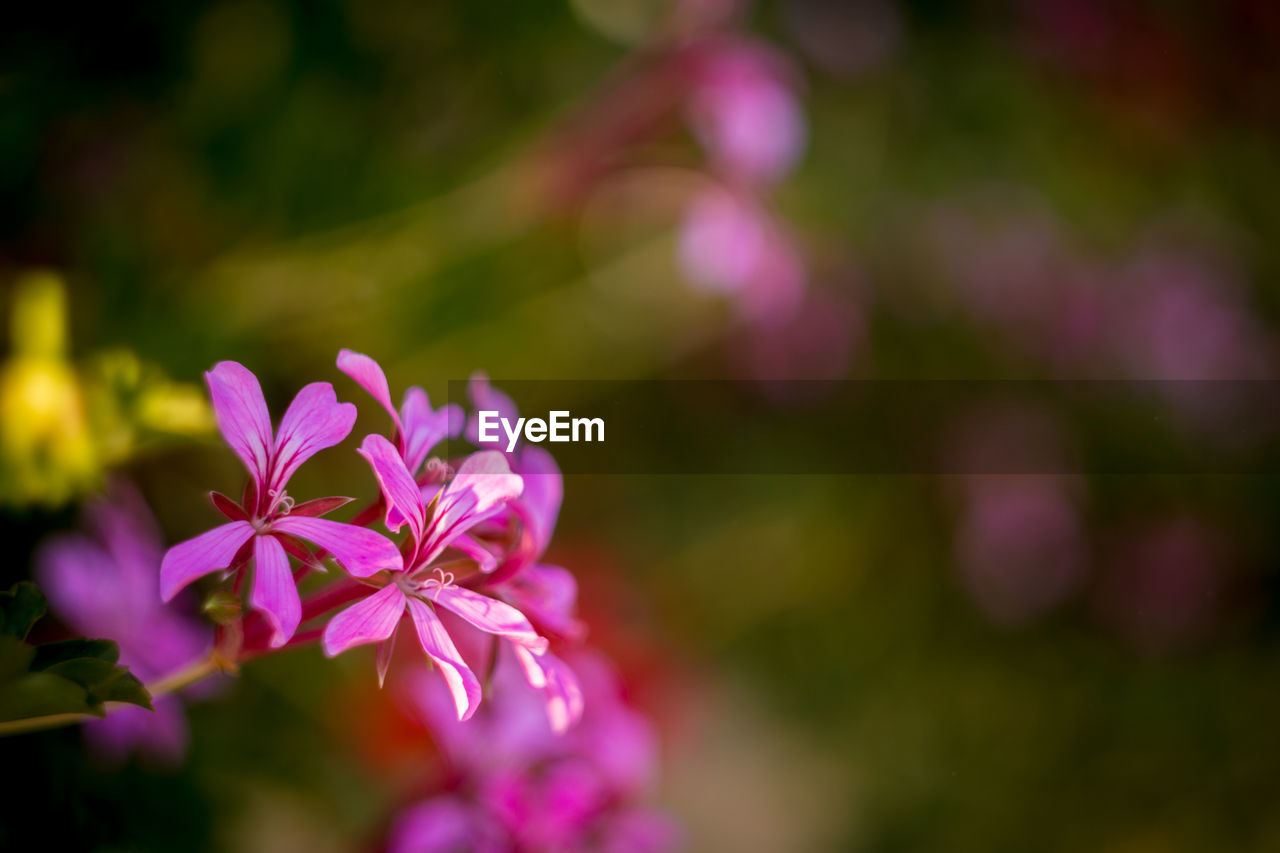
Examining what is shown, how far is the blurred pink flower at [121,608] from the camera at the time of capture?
396 mm

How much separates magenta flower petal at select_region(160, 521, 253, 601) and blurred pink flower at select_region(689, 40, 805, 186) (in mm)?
474

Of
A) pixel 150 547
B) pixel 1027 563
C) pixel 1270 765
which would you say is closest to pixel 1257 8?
pixel 1027 563

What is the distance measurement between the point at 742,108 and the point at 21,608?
0.51 meters

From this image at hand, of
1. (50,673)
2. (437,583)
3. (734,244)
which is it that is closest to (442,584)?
(437,583)

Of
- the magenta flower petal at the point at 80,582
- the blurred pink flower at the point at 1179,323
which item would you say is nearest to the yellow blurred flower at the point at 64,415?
the magenta flower petal at the point at 80,582

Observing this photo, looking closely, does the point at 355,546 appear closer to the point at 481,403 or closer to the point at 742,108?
the point at 481,403

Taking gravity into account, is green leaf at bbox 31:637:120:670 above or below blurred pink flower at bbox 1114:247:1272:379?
below

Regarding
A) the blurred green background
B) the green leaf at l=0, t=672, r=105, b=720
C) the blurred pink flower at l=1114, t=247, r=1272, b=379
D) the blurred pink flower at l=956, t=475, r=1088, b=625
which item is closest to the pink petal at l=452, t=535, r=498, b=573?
the green leaf at l=0, t=672, r=105, b=720

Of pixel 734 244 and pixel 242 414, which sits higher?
pixel 734 244

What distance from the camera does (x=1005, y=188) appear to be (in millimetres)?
1109

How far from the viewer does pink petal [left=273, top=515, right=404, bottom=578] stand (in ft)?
0.82

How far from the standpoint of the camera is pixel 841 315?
3.10 ft

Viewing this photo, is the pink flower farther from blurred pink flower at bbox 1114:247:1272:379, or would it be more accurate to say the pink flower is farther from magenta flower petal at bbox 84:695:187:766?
blurred pink flower at bbox 1114:247:1272:379

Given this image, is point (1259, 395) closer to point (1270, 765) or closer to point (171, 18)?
point (1270, 765)
